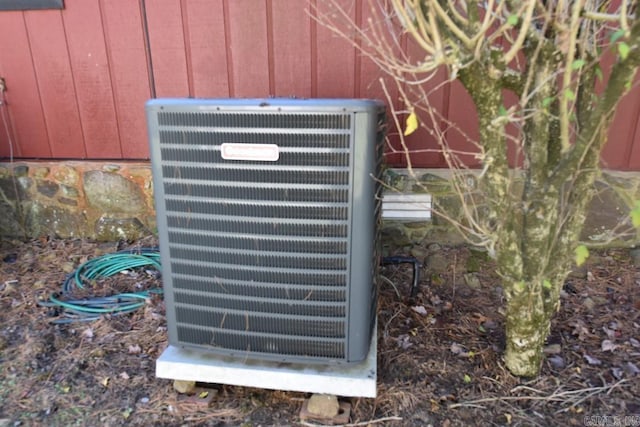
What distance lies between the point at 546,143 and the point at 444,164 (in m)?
1.13

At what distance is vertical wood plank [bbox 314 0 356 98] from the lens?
2.57 m

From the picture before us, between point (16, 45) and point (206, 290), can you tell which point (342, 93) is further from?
point (16, 45)

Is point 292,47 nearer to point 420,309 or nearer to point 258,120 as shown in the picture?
point 258,120

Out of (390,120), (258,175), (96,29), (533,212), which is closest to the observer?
(258,175)

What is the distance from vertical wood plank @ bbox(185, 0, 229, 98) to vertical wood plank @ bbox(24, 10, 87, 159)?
914 millimetres

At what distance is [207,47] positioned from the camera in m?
2.71

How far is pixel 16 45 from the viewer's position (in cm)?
293

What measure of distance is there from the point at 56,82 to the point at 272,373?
2.59 m

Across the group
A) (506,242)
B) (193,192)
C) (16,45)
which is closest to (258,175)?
(193,192)

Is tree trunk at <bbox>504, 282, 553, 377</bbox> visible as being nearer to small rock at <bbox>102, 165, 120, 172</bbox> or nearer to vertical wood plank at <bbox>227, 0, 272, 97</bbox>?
vertical wood plank at <bbox>227, 0, 272, 97</bbox>

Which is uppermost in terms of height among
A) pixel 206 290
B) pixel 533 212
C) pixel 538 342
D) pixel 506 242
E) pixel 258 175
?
pixel 258 175

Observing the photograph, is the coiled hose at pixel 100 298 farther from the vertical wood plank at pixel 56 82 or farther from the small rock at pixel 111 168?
the vertical wood plank at pixel 56 82

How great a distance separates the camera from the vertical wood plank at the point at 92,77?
281cm

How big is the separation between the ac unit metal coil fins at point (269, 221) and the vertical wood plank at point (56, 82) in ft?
6.06
